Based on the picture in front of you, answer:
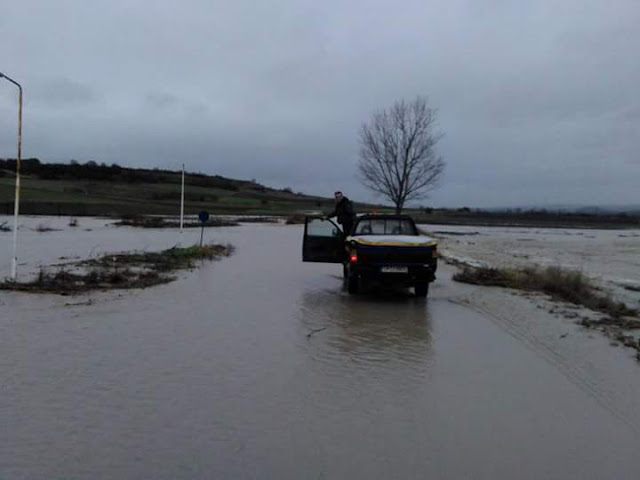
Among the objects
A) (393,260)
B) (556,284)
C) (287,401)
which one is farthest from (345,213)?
(287,401)

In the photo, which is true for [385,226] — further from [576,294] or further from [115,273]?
[115,273]

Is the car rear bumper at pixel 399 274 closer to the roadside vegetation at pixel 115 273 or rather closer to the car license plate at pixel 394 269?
the car license plate at pixel 394 269

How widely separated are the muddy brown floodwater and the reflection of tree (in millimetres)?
52

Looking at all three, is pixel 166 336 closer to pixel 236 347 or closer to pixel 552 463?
pixel 236 347

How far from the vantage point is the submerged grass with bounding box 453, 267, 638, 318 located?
1316 cm

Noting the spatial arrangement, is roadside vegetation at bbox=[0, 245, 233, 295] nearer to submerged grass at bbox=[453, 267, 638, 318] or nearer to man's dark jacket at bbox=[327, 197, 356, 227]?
man's dark jacket at bbox=[327, 197, 356, 227]

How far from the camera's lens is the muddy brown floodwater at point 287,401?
483cm

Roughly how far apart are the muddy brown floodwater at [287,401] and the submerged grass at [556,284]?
3.66 metres

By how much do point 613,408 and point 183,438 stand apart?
4.19 m

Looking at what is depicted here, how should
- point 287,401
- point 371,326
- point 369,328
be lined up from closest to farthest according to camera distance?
point 287,401 → point 369,328 → point 371,326

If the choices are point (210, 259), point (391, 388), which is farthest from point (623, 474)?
point (210, 259)

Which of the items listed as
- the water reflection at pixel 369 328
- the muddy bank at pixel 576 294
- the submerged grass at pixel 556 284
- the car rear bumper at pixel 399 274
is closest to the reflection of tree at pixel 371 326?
the water reflection at pixel 369 328

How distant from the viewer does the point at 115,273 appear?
14.6 meters

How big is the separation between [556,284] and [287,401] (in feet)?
35.8
